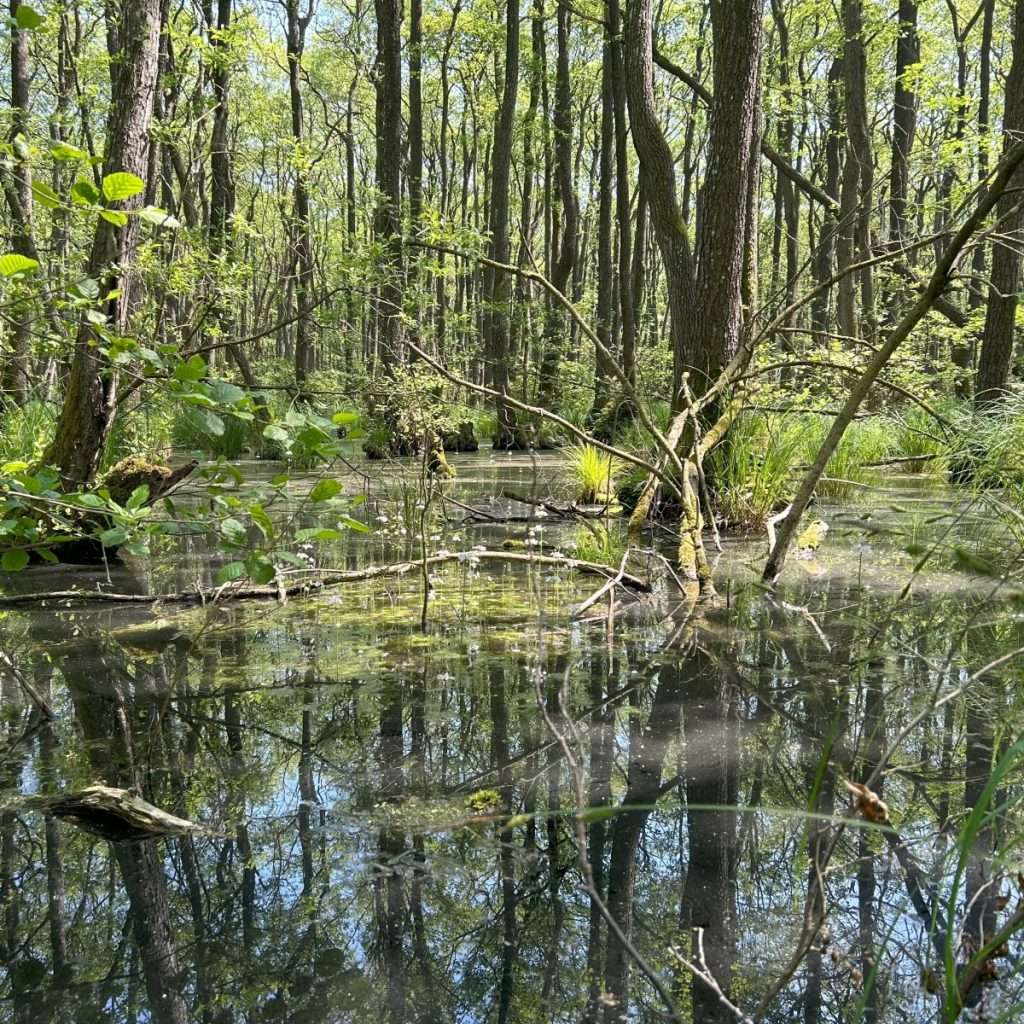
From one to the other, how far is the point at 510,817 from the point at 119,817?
962 mm

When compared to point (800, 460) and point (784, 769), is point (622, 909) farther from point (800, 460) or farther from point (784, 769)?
point (800, 460)

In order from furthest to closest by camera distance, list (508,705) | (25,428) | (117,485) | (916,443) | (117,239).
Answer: (916,443) < (25,428) < (117,485) < (117,239) < (508,705)

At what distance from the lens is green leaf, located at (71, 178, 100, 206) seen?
183cm

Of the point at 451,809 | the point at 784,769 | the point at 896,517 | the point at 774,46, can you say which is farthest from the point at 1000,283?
the point at 774,46

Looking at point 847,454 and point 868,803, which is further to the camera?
point 847,454

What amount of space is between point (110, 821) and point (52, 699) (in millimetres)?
1152

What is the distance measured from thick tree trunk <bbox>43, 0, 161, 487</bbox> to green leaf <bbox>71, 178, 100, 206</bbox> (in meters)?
3.45

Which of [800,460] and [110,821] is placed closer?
[110,821]

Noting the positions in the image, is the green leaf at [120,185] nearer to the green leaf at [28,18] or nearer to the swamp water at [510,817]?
the green leaf at [28,18]

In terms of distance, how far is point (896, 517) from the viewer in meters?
6.75

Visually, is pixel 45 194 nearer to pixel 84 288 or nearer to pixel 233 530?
pixel 84 288

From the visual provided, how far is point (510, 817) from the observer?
195 cm

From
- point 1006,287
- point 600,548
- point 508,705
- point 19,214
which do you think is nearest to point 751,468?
point 600,548

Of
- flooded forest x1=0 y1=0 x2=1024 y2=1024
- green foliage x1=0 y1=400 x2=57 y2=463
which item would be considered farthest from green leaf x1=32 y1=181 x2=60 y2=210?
green foliage x1=0 y1=400 x2=57 y2=463
